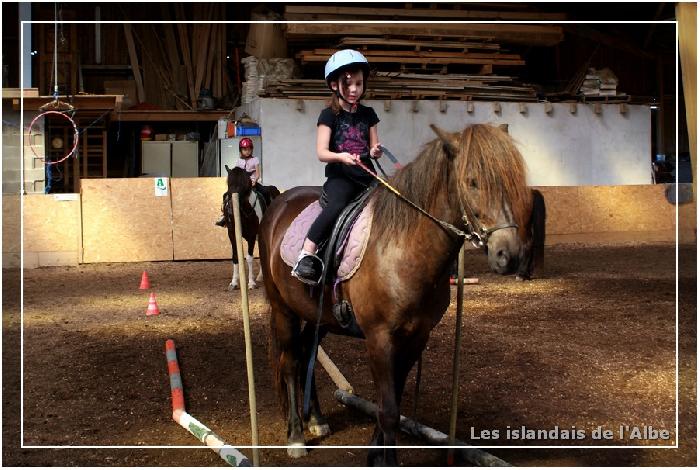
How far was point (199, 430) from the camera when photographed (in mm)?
5531

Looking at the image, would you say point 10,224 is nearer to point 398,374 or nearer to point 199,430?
point 199,430

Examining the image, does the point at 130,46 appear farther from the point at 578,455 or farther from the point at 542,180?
the point at 578,455

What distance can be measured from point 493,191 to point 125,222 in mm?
14104

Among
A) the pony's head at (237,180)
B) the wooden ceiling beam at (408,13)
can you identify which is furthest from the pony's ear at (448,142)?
the wooden ceiling beam at (408,13)

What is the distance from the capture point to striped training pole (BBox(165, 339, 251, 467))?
4961 mm

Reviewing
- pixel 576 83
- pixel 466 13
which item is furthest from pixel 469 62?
pixel 576 83

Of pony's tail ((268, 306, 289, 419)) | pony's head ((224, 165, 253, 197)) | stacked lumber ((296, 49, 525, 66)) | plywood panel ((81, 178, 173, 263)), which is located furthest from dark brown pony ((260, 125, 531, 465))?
stacked lumber ((296, 49, 525, 66))

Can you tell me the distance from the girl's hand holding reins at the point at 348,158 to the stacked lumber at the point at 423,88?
48.9 ft

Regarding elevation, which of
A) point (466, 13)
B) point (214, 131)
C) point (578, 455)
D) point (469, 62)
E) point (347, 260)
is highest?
point (466, 13)

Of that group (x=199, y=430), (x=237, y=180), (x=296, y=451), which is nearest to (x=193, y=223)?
(x=237, y=180)

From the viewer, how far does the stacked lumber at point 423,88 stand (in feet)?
64.5

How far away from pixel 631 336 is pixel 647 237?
10.9 metres

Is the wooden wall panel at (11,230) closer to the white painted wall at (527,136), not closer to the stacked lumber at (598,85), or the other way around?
the white painted wall at (527,136)

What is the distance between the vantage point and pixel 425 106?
66.5ft
